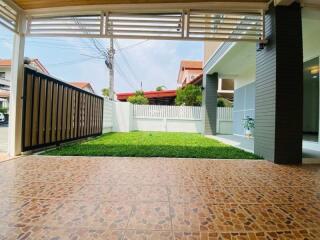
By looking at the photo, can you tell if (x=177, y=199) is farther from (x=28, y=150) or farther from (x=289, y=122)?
(x=28, y=150)

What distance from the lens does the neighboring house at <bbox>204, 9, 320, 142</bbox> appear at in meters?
6.34

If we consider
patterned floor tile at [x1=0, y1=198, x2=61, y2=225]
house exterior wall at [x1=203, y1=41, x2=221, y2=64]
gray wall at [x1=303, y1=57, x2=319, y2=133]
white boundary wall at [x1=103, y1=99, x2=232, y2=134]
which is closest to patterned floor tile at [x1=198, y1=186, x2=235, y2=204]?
patterned floor tile at [x1=0, y1=198, x2=61, y2=225]

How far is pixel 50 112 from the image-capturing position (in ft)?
19.2

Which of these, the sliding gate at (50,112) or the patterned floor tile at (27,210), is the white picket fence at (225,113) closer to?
the sliding gate at (50,112)

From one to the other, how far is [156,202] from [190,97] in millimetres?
11835

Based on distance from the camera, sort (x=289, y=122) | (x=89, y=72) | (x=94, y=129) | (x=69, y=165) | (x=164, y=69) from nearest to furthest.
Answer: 1. (x=69, y=165)
2. (x=289, y=122)
3. (x=94, y=129)
4. (x=89, y=72)
5. (x=164, y=69)

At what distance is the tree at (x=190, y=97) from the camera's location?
14.0 meters

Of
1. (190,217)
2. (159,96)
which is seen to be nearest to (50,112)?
(190,217)

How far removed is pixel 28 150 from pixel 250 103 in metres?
9.00

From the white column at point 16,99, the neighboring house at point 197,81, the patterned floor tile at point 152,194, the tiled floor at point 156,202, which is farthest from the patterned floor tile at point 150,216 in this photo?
the neighboring house at point 197,81

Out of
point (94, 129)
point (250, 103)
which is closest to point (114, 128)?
point (94, 129)

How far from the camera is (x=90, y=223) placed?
6.56ft

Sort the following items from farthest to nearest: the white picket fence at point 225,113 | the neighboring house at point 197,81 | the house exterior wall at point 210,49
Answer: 1. the neighboring house at point 197,81
2. the white picket fence at point 225,113
3. the house exterior wall at point 210,49

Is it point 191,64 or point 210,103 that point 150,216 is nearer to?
point 210,103
